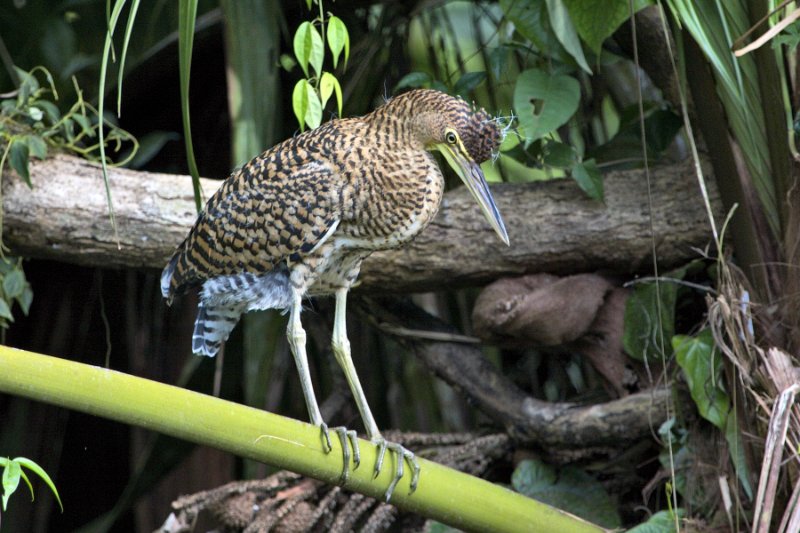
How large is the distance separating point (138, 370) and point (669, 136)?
1621 mm

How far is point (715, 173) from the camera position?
6.91 feet

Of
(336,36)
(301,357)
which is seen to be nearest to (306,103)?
(336,36)

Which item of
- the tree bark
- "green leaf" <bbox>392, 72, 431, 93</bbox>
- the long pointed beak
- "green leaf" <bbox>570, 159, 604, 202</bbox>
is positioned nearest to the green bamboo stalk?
the long pointed beak

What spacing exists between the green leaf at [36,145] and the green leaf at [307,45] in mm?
843

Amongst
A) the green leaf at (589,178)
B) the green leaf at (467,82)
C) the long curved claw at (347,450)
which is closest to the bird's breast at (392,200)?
the long curved claw at (347,450)

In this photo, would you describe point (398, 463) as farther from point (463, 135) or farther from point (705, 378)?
point (705, 378)

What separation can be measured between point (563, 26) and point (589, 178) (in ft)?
1.19

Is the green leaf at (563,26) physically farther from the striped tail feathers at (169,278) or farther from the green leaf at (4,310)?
the green leaf at (4,310)

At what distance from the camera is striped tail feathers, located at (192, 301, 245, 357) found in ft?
6.62

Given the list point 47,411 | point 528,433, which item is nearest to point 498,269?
point 528,433

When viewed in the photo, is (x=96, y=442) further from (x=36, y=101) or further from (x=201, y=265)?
(x=201, y=265)

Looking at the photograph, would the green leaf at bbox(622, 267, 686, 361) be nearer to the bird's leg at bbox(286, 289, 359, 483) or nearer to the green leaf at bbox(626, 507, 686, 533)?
the green leaf at bbox(626, 507, 686, 533)

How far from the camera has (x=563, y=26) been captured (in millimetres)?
2092

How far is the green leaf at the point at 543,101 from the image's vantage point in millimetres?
2188
